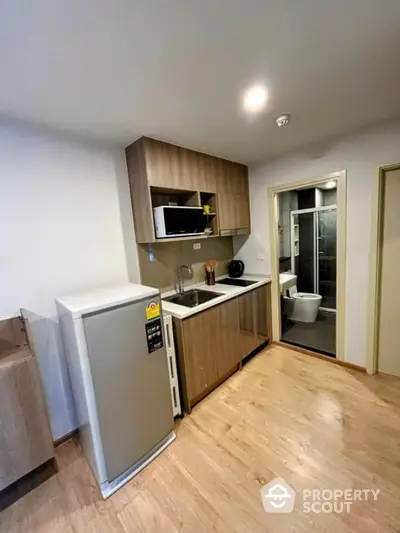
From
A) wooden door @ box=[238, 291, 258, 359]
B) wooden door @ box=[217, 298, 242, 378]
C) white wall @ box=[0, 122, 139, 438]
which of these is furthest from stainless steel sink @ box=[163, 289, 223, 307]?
white wall @ box=[0, 122, 139, 438]

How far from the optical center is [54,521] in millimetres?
1346

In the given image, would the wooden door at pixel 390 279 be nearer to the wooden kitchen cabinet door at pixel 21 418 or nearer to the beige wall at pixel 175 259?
the beige wall at pixel 175 259

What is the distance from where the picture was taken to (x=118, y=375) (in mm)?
1469

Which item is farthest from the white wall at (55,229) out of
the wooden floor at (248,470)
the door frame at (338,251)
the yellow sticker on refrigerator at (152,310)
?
the door frame at (338,251)

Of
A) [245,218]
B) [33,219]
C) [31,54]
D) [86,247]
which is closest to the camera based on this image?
[31,54]

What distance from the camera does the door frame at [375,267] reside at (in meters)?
2.14

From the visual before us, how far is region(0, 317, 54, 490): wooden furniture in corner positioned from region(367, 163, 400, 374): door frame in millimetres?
2824

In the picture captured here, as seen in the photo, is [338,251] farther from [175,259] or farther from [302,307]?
[175,259]

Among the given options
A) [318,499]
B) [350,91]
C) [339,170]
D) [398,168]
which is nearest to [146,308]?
[318,499]

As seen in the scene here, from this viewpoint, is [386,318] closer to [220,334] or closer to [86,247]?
[220,334]

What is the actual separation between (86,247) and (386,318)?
2.86 metres

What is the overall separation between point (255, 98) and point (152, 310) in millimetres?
1527

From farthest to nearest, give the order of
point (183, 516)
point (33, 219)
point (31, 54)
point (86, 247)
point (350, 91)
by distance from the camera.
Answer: point (86, 247), point (33, 219), point (350, 91), point (183, 516), point (31, 54)

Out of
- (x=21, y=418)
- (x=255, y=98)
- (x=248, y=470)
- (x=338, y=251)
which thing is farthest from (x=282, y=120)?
(x=21, y=418)
